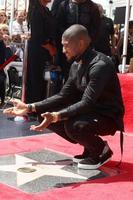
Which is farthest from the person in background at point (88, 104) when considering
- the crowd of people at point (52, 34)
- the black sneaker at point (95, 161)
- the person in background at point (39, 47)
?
the person in background at point (39, 47)

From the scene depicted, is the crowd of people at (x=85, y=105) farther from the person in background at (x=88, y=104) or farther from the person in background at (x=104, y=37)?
the person in background at (x=104, y=37)

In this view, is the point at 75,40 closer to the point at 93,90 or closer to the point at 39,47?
the point at 93,90

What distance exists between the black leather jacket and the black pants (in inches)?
2.3

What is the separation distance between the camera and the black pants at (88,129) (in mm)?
3818

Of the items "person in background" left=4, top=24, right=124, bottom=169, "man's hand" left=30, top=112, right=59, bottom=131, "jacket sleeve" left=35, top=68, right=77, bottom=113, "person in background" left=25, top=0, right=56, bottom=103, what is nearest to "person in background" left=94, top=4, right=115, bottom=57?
"person in background" left=25, top=0, right=56, bottom=103

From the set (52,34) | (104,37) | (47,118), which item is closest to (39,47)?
(52,34)

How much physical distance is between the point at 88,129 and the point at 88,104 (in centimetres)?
21

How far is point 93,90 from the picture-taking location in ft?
12.3

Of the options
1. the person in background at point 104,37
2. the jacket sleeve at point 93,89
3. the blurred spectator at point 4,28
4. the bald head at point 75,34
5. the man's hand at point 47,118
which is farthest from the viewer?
the blurred spectator at point 4,28

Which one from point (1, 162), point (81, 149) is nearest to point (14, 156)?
point (1, 162)

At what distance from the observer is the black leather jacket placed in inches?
148

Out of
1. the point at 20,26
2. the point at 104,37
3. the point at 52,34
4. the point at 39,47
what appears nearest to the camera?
the point at 52,34

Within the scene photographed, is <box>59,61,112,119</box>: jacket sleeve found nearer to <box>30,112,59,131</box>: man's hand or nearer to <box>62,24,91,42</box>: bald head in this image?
<box>30,112,59,131</box>: man's hand

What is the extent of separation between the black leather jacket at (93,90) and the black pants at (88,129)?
2.3 inches
